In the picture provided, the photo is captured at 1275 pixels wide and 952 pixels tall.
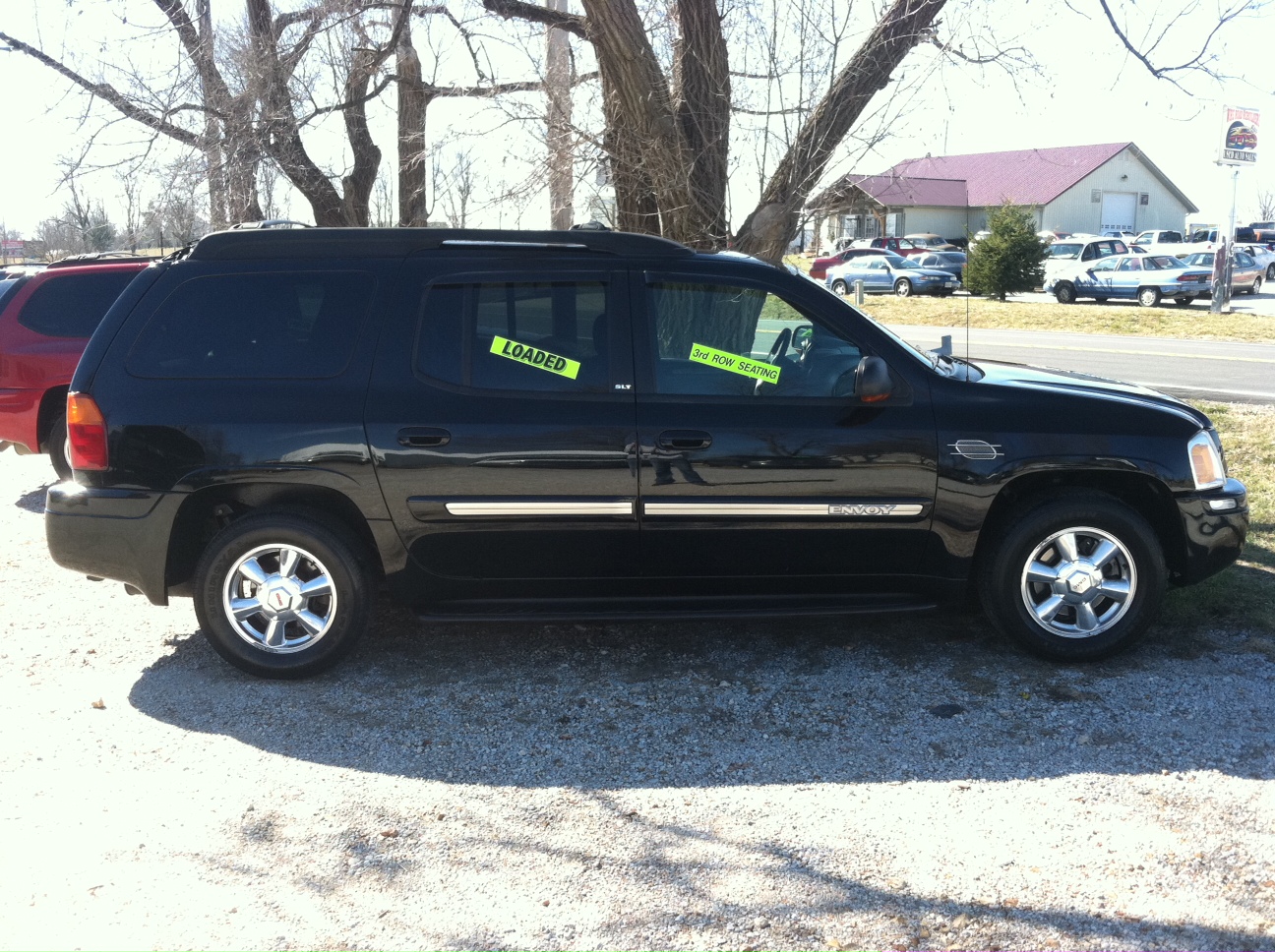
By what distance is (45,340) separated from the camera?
9.27m

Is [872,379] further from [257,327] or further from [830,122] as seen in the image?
[830,122]

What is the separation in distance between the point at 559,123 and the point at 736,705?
610 centimetres

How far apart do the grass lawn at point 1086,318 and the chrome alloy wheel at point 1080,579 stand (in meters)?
17.9

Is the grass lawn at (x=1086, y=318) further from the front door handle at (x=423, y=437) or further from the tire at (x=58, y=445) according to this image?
the front door handle at (x=423, y=437)

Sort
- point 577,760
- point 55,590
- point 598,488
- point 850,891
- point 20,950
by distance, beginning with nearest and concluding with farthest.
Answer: point 20,950
point 850,891
point 577,760
point 598,488
point 55,590

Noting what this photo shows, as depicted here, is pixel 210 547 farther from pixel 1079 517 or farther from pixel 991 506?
pixel 1079 517

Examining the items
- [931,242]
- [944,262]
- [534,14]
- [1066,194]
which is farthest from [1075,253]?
[534,14]

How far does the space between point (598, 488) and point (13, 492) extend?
7.30 metres

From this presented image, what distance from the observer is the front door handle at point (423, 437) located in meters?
5.05

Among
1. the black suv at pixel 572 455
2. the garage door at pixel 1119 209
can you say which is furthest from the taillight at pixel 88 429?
the garage door at pixel 1119 209

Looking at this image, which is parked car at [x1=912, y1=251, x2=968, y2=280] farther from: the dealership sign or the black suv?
the black suv

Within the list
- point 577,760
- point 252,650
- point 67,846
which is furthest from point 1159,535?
point 67,846

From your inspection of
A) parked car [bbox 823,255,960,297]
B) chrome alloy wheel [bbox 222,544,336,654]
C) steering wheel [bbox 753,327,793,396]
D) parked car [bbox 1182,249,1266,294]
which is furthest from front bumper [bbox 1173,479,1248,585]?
parked car [bbox 823,255,960,297]

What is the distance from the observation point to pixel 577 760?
176 inches
